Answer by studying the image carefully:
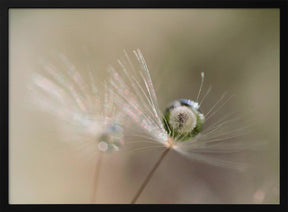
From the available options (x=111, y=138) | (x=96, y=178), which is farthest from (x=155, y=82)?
(x=96, y=178)

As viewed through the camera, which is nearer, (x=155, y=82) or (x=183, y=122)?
(x=183, y=122)

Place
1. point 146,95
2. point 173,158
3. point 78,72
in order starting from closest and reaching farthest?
point 146,95, point 78,72, point 173,158

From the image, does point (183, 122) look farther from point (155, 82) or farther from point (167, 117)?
point (155, 82)

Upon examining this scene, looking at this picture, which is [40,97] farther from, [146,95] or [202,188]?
[202,188]

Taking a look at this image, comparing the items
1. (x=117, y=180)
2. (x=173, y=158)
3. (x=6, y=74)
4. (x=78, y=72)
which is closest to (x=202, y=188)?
(x=173, y=158)

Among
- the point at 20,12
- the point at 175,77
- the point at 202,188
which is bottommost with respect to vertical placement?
the point at 202,188

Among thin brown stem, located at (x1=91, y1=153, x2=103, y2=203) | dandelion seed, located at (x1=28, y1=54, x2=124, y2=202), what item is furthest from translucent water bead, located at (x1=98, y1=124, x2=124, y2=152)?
thin brown stem, located at (x1=91, y1=153, x2=103, y2=203)
